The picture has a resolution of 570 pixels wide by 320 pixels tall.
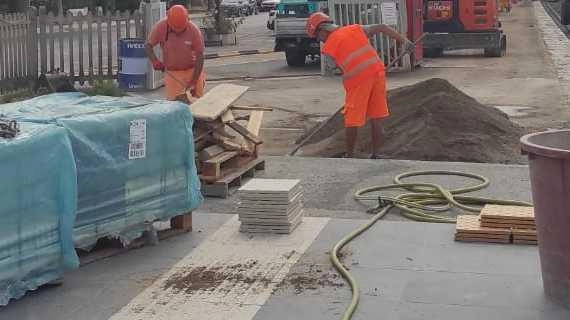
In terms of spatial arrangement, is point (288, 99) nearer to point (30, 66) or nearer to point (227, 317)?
point (30, 66)

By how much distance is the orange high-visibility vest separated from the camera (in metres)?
10.6

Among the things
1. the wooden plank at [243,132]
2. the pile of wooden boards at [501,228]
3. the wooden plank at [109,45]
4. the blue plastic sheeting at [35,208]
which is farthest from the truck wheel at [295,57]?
the blue plastic sheeting at [35,208]

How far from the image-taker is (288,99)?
60.3 feet

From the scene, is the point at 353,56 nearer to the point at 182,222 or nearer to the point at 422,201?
the point at 422,201

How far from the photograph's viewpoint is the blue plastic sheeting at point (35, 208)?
221 inches

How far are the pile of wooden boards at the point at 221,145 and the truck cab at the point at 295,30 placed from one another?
14.8 metres

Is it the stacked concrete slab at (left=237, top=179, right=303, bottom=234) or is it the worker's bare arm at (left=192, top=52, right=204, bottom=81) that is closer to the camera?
the stacked concrete slab at (left=237, top=179, right=303, bottom=234)

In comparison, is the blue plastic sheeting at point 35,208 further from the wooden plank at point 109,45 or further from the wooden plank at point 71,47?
the wooden plank at point 109,45

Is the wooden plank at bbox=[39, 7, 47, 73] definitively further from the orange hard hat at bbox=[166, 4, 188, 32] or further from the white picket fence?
the orange hard hat at bbox=[166, 4, 188, 32]

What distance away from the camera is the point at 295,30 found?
24562 millimetres

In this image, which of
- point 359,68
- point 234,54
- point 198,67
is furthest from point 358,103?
point 234,54

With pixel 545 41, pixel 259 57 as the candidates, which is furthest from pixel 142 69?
pixel 545 41

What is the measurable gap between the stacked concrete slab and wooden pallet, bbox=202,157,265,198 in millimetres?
1284

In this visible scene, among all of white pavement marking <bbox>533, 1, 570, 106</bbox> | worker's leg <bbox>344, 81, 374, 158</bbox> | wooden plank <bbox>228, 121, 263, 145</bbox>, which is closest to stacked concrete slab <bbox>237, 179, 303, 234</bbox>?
wooden plank <bbox>228, 121, 263, 145</bbox>
